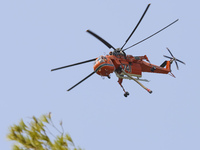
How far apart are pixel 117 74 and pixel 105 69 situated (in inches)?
84.7

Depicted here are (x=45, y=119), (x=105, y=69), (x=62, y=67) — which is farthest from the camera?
(x=62, y=67)

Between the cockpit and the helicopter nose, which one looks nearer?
the helicopter nose

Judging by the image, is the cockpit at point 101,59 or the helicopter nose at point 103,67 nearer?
the helicopter nose at point 103,67

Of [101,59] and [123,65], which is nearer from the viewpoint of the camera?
[101,59]

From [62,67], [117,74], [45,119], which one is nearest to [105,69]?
[117,74]

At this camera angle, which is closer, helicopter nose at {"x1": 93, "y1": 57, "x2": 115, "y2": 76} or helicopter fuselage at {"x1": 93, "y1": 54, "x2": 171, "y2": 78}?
helicopter nose at {"x1": 93, "y1": 57, "x2": 115, "y2": 76}

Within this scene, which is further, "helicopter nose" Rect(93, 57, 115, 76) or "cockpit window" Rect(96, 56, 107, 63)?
"cockpit window" Rect(96, 56, 107, 63)


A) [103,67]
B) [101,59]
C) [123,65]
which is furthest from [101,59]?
[123,65]

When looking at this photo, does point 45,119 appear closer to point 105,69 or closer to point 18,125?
point 18,125

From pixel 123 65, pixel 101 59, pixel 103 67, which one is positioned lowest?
pixel 103 67

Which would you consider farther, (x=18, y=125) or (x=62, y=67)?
(x=62, y=67)

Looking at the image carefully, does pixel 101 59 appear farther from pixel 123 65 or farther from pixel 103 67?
pixel 123 65

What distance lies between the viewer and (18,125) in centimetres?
1255

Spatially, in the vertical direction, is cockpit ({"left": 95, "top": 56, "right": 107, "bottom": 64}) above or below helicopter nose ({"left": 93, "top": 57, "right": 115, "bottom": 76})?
above
